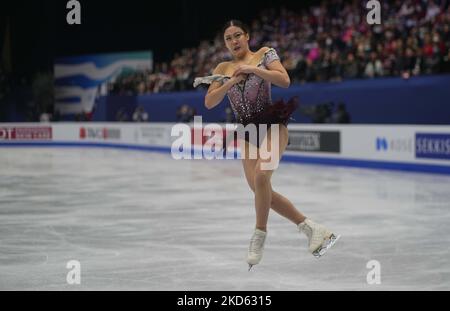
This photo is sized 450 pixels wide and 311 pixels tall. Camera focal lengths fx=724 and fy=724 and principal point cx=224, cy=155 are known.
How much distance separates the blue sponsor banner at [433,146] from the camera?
1348 cm

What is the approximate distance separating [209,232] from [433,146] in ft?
25.1

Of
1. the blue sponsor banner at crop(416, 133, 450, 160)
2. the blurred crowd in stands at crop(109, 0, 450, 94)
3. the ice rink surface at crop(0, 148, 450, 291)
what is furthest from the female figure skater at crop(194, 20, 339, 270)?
the blurred crowd in stands at crop(109, 0, 450, 94)

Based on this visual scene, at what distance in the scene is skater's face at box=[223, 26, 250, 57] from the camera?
5.24 metres

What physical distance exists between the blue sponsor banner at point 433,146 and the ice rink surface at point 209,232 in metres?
0.61

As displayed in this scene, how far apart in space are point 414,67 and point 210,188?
6621mm

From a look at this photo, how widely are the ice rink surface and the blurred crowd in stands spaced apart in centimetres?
353

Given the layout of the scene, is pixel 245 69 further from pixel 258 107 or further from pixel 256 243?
pixel 256 243

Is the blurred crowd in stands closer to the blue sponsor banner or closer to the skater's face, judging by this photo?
the blue sponsor banner

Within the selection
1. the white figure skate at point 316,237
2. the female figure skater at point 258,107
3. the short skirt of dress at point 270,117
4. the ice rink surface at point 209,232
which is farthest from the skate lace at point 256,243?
the short skirt of dress at point 270,117

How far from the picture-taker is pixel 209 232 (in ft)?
24.0

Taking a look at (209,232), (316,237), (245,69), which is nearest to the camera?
(245,69)

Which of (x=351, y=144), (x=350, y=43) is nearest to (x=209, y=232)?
(x=351, y=144)

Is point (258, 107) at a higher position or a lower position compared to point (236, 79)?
lower
